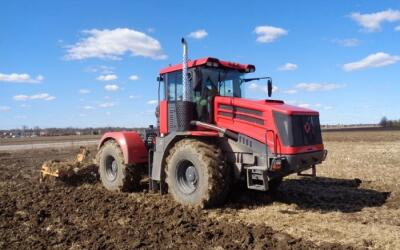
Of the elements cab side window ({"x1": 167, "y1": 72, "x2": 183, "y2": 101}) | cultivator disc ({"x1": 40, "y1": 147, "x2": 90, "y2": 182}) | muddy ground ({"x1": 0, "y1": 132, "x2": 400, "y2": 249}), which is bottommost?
muddy ground ({"x1": 0, "y1": 132, "x2": 400, "y2": 249})

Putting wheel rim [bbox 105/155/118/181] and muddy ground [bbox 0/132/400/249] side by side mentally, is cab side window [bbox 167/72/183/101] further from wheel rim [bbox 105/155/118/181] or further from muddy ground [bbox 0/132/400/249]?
wheel rim [bbox 105/155/118/181]

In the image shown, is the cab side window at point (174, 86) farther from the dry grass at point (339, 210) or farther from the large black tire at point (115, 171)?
the dry grass at point (339, 210)

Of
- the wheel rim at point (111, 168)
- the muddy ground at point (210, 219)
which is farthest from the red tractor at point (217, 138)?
the wheel rim at point (111, 168)

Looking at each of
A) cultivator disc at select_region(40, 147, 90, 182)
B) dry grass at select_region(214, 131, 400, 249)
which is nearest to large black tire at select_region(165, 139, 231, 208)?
dry grass at select_region(214, 131, 400, 249)

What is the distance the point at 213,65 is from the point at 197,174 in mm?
2520

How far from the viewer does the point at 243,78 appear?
10.7m

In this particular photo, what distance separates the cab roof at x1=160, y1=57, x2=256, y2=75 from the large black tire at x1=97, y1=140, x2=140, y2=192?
255 cm

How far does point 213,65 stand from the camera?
9.91 meters

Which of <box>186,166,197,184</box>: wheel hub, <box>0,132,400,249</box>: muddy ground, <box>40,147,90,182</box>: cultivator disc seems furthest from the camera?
<box>40,147,90,182</box>: cultivator disc

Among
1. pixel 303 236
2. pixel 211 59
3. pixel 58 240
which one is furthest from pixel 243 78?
pixel 58 240

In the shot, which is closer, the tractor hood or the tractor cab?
the tractor hood

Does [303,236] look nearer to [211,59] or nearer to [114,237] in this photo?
[114,237]

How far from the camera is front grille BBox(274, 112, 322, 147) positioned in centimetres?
856

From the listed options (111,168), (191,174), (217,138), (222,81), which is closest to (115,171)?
(111,168)
